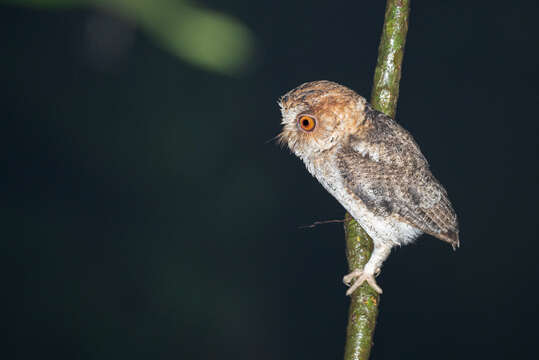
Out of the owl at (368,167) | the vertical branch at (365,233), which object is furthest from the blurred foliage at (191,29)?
the owl at (368,167)

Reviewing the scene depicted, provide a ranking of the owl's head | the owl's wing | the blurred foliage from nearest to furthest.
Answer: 1. the owl's head
2. the owl's wing
3. the blurred foliage

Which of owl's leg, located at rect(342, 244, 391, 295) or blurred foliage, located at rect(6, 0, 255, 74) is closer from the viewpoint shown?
owl's leg, located at rect(342, 244, 391, 295)

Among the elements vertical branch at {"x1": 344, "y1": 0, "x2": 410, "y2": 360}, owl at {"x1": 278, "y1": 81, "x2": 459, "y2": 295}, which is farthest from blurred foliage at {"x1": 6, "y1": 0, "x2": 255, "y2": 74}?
owl at {"x1": 278, "y1": 81, "x2": 459, "y2": 295}

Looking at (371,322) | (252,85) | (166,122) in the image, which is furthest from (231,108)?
(371,322)

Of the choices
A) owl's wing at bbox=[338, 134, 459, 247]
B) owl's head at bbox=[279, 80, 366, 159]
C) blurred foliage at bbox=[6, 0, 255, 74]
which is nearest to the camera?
owl's head at bbox=[279, 80, 366, 159]

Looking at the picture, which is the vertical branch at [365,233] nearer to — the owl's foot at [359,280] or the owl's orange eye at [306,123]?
the owl's foot at [359,280]

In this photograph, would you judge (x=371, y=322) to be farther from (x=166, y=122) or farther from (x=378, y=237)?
(x=166, y=122)

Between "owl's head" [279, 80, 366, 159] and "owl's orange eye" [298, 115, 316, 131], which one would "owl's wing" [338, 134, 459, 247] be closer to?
"owl's head" [279, 80, 366, 159]
